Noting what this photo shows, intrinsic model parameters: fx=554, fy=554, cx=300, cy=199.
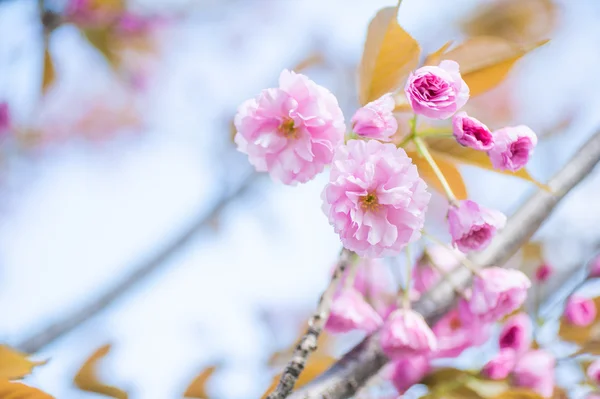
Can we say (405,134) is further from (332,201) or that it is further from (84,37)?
(84,37)

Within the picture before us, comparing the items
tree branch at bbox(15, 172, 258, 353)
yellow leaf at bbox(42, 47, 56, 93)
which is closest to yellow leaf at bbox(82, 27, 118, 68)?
yellow leaf at bbox(42, 47, 56, 93)

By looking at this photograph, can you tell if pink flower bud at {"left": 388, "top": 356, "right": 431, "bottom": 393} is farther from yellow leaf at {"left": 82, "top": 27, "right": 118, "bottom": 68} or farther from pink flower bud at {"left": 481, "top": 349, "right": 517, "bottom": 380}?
yellow leaf at {"left": 82, "top": 27, "right": 118, "bottom": 68}

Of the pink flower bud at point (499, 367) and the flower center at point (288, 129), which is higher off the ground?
the flower center at point (288, 129)

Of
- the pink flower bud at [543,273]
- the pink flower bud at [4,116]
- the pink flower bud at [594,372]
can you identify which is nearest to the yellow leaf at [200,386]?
the pink flower bud at [594,372]

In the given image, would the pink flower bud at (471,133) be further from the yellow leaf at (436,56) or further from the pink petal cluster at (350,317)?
the pink petal cluster at (350,317)

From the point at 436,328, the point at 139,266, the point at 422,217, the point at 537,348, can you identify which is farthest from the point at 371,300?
the point at 139,266

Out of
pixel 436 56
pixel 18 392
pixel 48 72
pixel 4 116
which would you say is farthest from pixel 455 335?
pixel 4 116
